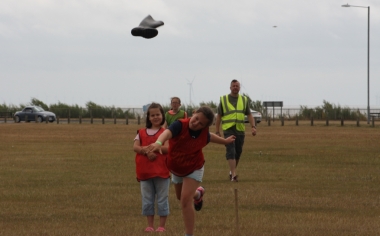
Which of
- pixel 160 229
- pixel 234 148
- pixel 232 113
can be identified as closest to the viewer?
pixel 160 229

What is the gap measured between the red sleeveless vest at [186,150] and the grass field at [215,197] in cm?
103

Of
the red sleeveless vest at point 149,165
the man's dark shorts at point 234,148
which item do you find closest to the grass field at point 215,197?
the man's dark shorts at point 234,148

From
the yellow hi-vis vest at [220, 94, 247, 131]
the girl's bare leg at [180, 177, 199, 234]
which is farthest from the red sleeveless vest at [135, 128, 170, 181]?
the yellow hi-vis vest at [220, 94, 247, 131]

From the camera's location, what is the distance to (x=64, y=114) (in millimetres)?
85000

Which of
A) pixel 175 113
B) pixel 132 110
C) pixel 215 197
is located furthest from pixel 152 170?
pixel 132 110

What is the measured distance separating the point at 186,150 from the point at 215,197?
175 inches

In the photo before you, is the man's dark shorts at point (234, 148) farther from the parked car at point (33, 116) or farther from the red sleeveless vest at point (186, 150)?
the parked car at point (33, 116)

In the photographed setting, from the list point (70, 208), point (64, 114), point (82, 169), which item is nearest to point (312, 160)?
point (82, 169)

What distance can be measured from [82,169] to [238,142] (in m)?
4.56

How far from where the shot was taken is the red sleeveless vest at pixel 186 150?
9625mm

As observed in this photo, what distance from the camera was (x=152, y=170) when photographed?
10641 millimetres

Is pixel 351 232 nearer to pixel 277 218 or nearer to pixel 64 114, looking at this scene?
pixel 277 218

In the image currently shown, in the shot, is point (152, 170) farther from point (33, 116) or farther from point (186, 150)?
point (33, 116)

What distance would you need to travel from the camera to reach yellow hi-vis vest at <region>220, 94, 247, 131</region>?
1689 cm
